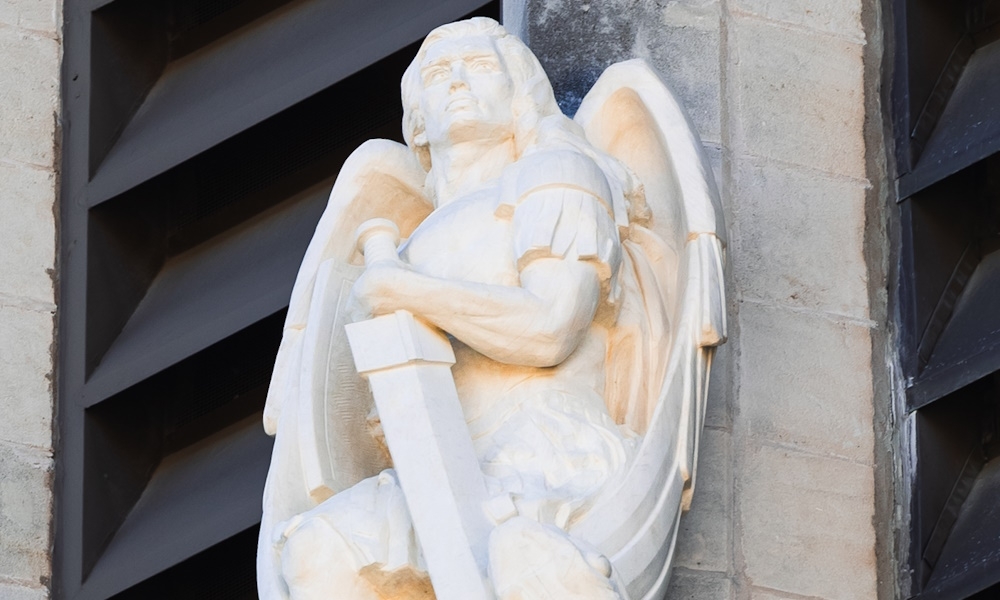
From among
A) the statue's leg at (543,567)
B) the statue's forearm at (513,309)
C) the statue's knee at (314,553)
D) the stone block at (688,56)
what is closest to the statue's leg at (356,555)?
the statue's knee at (314,553)

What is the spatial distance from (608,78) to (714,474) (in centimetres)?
88

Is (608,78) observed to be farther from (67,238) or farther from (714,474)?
(67,238)

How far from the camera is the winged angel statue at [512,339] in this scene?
5180 millimetres

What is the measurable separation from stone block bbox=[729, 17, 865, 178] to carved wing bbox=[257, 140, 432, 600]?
1.12 meters

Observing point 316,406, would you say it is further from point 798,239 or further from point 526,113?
point 798,239

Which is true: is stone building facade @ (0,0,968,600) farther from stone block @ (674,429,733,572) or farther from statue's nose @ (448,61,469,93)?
statue's nose @ (448,61,469,93)

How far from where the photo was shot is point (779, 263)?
20.9ft

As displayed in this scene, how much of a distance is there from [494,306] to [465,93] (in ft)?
1.99

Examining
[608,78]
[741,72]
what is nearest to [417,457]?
[608,78]

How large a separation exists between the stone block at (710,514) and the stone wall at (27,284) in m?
1.98

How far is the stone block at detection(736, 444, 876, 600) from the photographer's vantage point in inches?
236

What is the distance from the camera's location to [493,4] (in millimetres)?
7457

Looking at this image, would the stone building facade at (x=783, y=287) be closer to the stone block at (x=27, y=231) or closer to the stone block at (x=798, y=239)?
the stone block at (x=798, y=239)

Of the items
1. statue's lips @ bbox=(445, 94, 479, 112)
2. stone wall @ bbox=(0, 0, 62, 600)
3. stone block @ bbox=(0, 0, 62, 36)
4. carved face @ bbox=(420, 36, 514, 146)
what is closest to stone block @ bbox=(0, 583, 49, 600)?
stone wall @ bbox=(0, 0, 62, 600)
